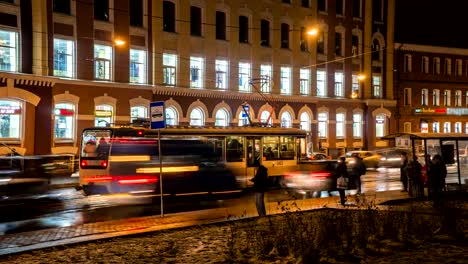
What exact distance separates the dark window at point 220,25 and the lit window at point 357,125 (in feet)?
53.1

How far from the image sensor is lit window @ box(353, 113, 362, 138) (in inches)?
2010

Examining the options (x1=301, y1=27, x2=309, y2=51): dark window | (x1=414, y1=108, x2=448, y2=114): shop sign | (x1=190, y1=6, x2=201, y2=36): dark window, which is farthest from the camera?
(x1=414, y1=108, x2=448, y2=114): shop sign

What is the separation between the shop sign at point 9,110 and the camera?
98.0ft

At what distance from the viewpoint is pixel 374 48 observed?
173ft

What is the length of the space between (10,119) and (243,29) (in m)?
19.2

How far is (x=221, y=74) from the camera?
40875 mm

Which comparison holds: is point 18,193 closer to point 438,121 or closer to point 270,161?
point 270,161

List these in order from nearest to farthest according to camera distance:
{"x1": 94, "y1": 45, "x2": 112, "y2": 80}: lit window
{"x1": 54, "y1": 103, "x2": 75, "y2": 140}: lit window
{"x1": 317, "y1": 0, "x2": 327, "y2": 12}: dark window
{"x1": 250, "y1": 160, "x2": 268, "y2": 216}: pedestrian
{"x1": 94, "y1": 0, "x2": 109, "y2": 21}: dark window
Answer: {"x1": 250, "y1": 160, "x2": 268, "y2": 216}: pedestrian, {"x1": 54, "y1": 103, "x2": 75, "y2": 140}: lit window, {"x1": 94, "y1": 45, "x2": 112, "y2": 80}: lit window, {"x1": 94, "y1": 0, "x2": 109, "y2": 21}: dark window, {"x1": 317, "y1": 0, "x2": 327, "y2": 12}: dark window

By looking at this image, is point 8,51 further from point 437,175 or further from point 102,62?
point 437,175

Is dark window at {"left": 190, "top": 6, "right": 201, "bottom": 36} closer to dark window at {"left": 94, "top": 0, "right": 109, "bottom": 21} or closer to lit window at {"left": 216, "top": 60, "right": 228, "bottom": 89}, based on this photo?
lit window at {"left": 216, "top": 60, "right": 228, "bottom": 89}

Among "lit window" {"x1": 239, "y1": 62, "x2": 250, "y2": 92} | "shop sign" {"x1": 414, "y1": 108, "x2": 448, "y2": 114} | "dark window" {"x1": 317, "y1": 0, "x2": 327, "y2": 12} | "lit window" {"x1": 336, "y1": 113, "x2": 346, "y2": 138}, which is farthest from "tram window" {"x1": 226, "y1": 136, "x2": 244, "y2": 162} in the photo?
"shop sign" {"x1": 414, "y1": 108, "x2": 448, "y2": 114}

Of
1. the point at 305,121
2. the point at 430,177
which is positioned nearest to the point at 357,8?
the point at 305,121

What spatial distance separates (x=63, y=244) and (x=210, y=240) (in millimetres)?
2994

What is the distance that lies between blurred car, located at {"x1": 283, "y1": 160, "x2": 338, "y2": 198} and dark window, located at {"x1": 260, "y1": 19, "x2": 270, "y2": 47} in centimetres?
2072
